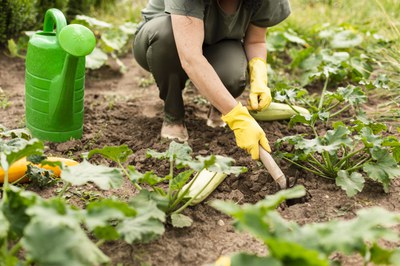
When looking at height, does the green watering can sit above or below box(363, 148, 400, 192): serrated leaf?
above

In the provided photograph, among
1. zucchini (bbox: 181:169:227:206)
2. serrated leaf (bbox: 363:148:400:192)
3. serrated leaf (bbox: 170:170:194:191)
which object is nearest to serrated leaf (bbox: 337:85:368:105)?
serrated leaf (bbox: 363:148:400:192)

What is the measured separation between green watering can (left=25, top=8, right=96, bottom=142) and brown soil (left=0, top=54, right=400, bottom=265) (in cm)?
9

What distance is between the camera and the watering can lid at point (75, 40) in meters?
2.72

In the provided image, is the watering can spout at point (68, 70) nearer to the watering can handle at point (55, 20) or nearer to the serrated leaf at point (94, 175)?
the watering can handle at point (55, 20)

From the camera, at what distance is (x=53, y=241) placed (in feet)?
5.32

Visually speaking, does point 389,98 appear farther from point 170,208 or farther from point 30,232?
point 30,232

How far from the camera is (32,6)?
4.24 meters

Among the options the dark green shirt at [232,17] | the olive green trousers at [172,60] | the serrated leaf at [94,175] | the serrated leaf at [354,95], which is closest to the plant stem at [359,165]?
the serrated leaf at [354,95]

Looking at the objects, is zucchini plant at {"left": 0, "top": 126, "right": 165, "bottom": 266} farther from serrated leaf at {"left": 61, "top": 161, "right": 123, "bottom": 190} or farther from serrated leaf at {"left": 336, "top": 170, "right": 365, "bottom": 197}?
serrated leaf at {"left": 336, "top": 170, "right": 365, "bottom": 197}

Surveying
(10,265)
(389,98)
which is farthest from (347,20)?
(10,265)

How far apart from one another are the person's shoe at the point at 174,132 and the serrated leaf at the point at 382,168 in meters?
1.01

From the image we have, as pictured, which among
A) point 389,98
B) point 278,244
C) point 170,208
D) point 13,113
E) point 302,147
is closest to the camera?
point 278,244

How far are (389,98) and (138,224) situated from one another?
234cm

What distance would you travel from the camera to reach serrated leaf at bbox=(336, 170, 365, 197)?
2.56 meters
